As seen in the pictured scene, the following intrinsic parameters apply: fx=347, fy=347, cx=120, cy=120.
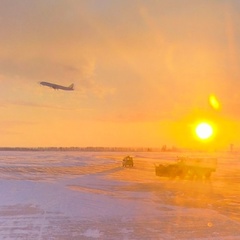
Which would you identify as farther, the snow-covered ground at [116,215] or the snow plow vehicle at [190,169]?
the snow plow vehicle at [190,169]

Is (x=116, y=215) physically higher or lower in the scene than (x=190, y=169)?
lower

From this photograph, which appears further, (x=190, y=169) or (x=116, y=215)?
(x=190, y=169)

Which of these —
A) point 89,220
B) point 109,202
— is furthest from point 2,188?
point 89,220

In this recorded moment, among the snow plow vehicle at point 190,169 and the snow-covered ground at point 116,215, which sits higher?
the snow plow vehicle at point 190,169

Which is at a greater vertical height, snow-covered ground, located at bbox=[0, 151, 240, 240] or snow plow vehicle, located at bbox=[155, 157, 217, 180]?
snow plow vehicle, located at bbox=[155, 157, 217, 180]

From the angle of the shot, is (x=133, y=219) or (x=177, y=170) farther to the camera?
(x=177, y=170)

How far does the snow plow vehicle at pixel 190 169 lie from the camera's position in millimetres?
28422

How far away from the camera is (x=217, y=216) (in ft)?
38.4

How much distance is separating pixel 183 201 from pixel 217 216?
325cm

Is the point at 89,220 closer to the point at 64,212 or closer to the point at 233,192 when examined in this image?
the point at 64,212

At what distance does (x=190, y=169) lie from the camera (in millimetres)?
28641

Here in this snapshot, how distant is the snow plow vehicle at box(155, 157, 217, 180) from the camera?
28.4 meters

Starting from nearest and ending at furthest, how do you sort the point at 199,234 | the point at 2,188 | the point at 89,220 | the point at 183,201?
the point at 199,234 → the point at 89,220 → the point at 183,201 → the point at 2,188

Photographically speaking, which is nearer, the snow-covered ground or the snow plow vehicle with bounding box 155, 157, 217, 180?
the snow-covered ground
